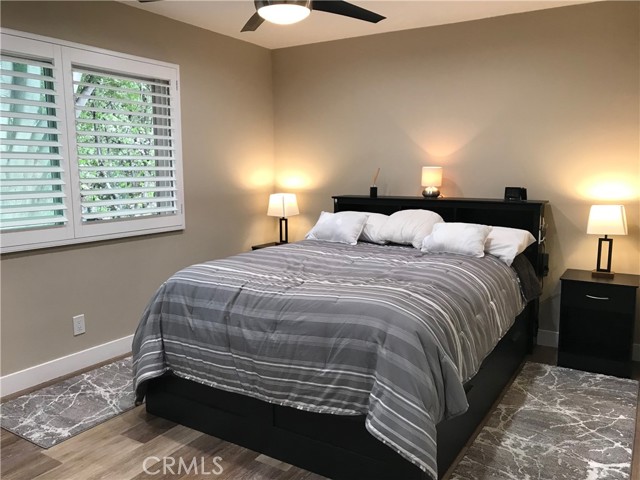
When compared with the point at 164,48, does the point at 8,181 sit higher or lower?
lower

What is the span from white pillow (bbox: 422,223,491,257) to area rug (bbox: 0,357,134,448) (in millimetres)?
2246

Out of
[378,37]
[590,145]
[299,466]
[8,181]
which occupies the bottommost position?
[299,466]

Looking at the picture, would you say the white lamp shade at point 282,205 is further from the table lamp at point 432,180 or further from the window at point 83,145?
the table lamp at point 432,180

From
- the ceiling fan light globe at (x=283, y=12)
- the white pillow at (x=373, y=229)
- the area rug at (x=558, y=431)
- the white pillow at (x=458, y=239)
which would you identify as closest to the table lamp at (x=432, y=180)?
the white pillow at (x=373, y=229)

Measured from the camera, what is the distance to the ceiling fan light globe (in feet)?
7.85

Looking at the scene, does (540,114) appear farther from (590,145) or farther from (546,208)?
(546,208)

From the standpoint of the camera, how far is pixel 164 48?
13.4 feet

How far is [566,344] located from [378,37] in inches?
120

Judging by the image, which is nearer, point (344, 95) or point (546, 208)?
point (546, 208)

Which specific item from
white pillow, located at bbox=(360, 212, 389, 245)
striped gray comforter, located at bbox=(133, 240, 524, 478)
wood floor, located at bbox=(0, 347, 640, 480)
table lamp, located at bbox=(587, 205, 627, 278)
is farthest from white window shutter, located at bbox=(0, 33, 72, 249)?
table lamp, located at bbox=(587, 205, 627, 278)

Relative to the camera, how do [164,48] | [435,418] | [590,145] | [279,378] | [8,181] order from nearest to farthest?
[435,418] < [279,378] < [8,181] < [590,145] < [164,48]

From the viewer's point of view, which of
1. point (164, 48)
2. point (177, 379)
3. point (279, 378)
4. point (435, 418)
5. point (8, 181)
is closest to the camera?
point (435, 418)

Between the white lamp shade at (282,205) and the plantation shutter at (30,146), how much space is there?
79.1 inches

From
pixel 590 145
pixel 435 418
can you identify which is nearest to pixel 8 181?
pixel 435 418
